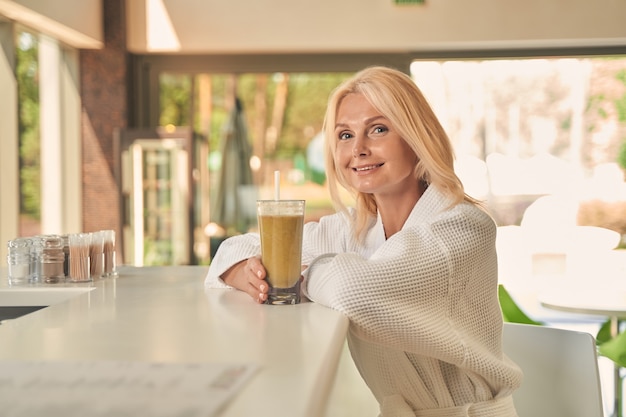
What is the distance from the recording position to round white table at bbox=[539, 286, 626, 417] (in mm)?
3389

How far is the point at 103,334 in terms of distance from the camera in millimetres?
1261

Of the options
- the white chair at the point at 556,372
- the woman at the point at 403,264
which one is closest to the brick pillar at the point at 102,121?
the woman at the point at 403,264

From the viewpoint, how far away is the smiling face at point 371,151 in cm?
183

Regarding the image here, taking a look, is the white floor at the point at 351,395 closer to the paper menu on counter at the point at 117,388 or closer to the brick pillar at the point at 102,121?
the paper menu on counter at the point at 117,388

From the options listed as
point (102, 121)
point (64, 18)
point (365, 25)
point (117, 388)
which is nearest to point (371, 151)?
point (117, 388)

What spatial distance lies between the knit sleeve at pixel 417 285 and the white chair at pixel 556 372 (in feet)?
1.41

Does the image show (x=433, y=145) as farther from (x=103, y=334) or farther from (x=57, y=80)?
(x=57, y=80)

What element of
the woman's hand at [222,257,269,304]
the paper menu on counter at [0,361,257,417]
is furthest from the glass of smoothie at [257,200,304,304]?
the paper menu on counter at [0,361,257,417]

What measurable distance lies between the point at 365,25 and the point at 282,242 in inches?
183

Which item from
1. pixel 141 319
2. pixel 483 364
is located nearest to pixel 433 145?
pixel 483 364

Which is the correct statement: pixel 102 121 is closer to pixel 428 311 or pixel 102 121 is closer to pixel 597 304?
pixel 597 304

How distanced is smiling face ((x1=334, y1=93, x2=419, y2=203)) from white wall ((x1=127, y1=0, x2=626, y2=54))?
165 inches

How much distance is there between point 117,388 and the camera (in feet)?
2.90

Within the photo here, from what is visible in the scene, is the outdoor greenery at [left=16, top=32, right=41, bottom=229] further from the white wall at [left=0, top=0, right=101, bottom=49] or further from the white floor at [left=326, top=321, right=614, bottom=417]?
the white floor at [left=326, top=321, right=614, bottom=417]
